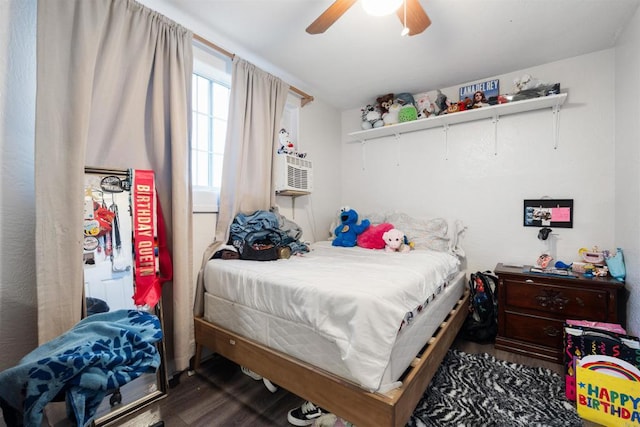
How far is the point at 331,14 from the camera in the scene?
1.53 m

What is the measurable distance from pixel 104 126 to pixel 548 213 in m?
3.37

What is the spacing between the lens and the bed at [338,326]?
113 cm

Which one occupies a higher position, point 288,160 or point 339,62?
point 339,62

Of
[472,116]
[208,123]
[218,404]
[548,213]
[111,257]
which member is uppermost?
[472,116]

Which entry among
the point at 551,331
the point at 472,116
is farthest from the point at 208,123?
the point at 551,331

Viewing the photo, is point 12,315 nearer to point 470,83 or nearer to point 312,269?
point 312,269

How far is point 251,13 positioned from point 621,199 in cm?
295

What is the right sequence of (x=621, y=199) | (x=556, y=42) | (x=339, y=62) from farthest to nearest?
(x=339, y=62) → (x=556, y=42) → (x=621, y=199)

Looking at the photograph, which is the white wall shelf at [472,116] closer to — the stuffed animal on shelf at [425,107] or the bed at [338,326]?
the stuffed animal on shelf at [425,107]

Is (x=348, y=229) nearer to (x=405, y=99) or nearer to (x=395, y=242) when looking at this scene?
(x=395, y=242)

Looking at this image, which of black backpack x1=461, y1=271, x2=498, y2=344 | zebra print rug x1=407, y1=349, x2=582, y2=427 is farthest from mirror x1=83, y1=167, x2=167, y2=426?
black backpack x1=461, y1=271, x2=498, y2=344

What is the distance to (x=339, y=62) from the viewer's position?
2.44m

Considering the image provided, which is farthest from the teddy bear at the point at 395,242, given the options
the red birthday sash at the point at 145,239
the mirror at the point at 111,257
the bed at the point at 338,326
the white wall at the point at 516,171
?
the mirror at the point at 111,257

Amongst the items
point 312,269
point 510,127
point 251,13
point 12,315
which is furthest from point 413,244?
point 12,315
